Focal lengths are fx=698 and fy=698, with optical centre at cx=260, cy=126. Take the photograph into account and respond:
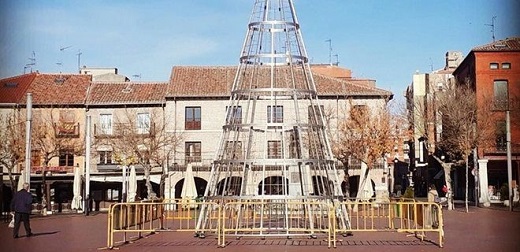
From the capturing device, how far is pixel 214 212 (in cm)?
2289

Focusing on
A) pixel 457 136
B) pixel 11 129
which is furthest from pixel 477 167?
pixel 11 129

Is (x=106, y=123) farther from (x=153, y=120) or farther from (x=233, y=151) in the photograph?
(x=233, y=151)

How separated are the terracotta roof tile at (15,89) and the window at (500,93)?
114 feet

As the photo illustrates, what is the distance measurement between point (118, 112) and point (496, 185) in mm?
28725

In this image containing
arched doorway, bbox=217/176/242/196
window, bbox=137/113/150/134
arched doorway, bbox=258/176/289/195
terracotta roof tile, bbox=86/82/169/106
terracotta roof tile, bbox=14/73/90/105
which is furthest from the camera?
terracotta roof tile, bbox=14/73/90/105

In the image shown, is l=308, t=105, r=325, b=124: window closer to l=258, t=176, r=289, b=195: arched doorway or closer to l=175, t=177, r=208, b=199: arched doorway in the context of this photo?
l=258, t=176, r=289, b=195: arched doorway

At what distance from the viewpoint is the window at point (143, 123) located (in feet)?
171

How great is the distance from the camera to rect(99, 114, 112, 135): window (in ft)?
176

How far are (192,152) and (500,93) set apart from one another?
22.2 metres

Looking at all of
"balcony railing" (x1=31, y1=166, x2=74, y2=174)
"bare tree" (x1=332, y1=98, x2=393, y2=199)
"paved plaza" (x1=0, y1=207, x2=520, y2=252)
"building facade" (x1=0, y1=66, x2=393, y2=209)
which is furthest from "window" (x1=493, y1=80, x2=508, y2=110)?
"balcony railing" (x1=31, y1=166, x2=74, y2=174)

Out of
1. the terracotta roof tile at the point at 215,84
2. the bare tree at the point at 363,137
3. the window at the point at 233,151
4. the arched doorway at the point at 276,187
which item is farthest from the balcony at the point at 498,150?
the window at the point at 233,151

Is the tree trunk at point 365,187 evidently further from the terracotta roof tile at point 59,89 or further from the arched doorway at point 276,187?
the terracotta roof tile at point 59,89

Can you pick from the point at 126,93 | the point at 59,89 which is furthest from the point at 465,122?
the point at 59,89

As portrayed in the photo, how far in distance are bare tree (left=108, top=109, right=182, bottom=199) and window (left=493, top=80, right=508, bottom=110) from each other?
72.3 ft
